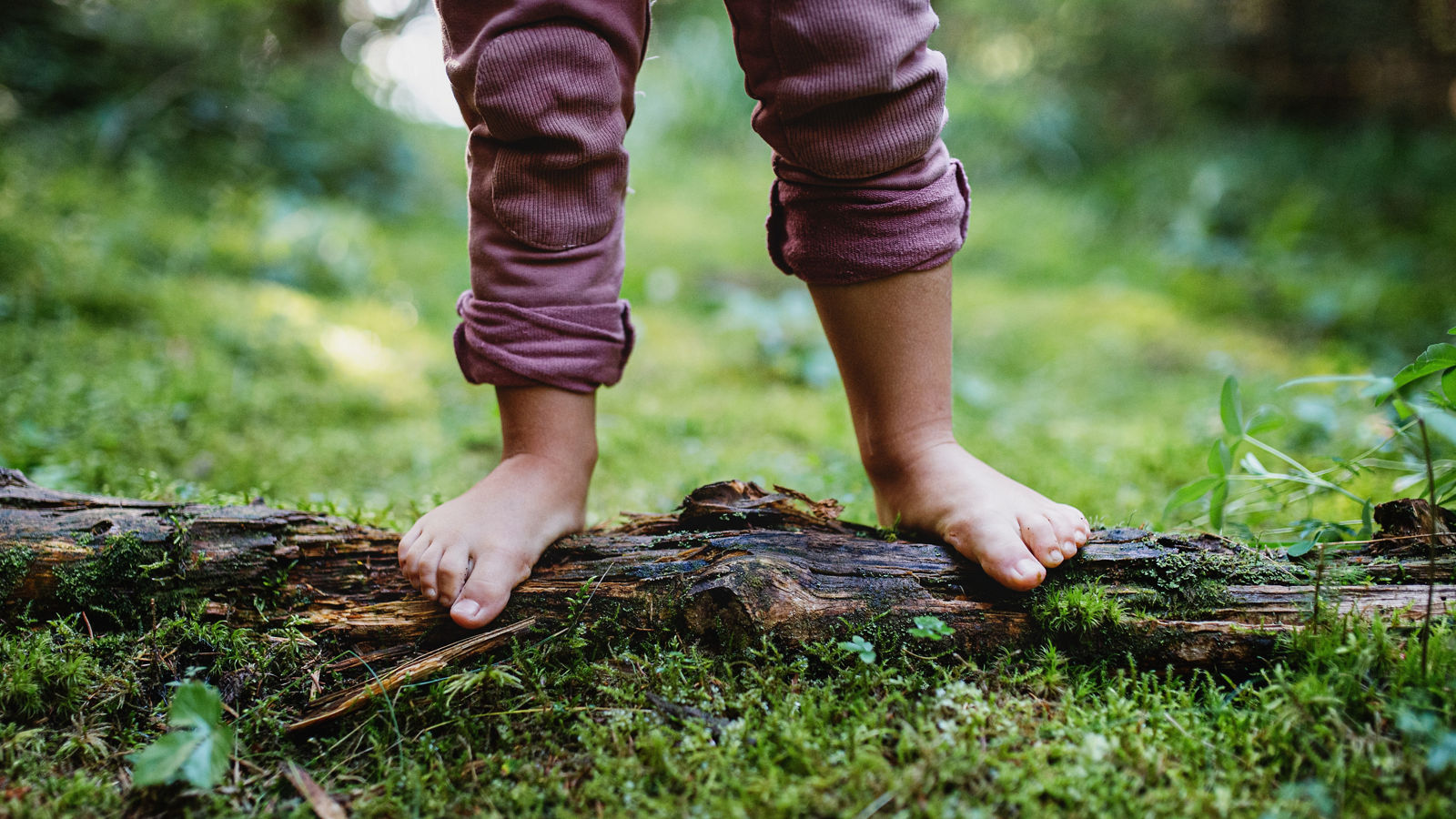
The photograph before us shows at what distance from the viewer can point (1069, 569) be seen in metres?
1.06

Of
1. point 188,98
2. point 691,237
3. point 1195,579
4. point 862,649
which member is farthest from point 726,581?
point 188,98

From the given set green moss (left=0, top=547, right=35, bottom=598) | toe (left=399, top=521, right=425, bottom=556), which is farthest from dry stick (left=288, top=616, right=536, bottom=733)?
green moss (left=0, top=547, right=35, bottom=598)

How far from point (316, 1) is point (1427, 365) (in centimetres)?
598

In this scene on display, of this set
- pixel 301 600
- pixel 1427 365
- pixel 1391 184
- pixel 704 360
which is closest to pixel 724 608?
pixel 301 600

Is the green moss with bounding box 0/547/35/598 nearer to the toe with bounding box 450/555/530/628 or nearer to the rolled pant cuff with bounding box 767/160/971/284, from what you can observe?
the toe with bounding box 450/555/530/628

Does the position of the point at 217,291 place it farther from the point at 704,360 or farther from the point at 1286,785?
the point at 1286,785

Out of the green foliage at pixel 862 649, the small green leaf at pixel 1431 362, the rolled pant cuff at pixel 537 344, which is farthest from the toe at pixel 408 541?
the small green leaf at pixel 1431 362

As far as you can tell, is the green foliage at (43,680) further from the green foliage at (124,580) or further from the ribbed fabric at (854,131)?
the ribbed fabric at (854,131)

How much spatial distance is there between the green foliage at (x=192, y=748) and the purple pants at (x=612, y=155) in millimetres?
560

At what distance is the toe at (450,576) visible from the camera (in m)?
1.07

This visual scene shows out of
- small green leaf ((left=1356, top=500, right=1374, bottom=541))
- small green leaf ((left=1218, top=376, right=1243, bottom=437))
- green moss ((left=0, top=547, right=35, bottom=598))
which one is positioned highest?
small green leaf ((left=1218, top=376, right=1243, bottom=437))

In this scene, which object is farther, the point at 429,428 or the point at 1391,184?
the point at 1391,184

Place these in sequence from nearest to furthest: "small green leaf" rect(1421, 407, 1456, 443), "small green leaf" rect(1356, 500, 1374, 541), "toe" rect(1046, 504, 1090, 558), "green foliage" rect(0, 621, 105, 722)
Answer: "small green leaf" rect(1421, 407, 1456, 443) < "green foliage" rect(0, 621, 105, 722) < "toe" rect(1046, 504, 1090, 558) < "small green leaf" rect(1356, 500, 1374, 541)

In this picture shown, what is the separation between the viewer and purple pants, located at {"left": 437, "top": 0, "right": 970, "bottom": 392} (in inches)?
40.2
